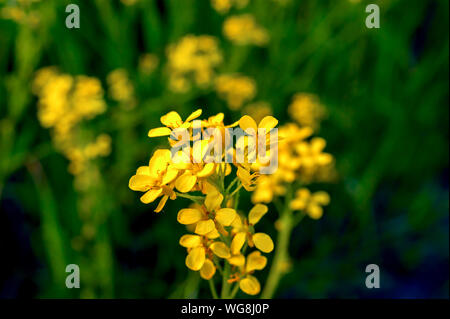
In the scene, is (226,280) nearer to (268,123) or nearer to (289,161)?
(268,123)

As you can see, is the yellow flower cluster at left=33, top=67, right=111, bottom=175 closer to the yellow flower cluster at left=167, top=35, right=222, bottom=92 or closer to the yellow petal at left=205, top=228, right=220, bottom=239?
the yellow flower cluster at left=167, top=35, right=222, bottom=92

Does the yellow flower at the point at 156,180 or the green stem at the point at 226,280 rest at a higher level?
the yellow flower at the point at 156,180

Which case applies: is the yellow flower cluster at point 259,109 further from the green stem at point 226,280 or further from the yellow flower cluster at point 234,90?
the green stem at point 226,280

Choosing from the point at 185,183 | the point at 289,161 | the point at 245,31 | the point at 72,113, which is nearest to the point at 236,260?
the point at 185,183

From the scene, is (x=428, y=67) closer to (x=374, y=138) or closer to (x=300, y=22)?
(x=374, y=138)

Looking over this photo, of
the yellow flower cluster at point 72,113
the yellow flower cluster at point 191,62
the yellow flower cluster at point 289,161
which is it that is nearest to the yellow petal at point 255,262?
the yellow flower cluster at point 289,161

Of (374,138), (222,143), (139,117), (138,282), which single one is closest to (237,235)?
(222,143)

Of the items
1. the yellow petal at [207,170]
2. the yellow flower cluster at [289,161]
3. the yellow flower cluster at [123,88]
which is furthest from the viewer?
the yellow flower cluster at [123,88]
